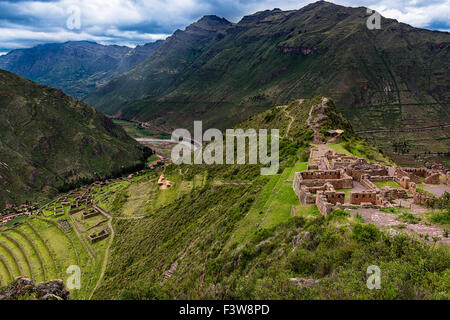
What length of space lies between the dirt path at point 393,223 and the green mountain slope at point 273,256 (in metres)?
1.33

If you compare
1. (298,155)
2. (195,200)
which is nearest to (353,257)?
(298,155)

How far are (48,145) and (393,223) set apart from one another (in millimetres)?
157611

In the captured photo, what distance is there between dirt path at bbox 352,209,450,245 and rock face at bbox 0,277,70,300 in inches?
878

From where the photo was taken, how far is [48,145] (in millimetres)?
136875

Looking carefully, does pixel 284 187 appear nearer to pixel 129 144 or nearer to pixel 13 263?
pixel 13 263

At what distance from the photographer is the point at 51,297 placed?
1695 cm

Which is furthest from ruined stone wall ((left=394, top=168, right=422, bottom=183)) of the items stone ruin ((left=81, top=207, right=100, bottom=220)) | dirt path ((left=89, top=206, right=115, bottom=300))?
stone ruin ((left=81, top=207, right=100, bottom=220))

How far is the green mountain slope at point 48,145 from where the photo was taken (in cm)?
11394

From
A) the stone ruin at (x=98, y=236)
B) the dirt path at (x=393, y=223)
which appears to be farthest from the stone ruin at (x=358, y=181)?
the stone ruin at (x=98, y=236)

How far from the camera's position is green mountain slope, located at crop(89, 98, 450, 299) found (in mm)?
13398

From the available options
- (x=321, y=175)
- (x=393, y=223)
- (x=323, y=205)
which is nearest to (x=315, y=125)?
(x=321, y=175)

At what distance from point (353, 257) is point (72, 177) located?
139414mm

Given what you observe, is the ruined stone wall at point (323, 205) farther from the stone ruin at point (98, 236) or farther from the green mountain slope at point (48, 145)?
the green mountain slope at point (48, 145)

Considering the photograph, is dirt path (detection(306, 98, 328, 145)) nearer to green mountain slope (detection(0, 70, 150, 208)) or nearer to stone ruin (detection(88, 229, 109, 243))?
stone ruin (detection(88, 229, 109, 243))
